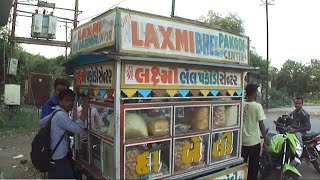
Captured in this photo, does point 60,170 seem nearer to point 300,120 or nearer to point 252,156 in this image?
point 252,156

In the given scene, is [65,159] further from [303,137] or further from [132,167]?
[303,137]

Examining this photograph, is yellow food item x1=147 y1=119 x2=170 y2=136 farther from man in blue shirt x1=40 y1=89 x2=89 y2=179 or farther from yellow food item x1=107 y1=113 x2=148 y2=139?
man in blue shirt x1=40 y1=89 x2=89 y2=179

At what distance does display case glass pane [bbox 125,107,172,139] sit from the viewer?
311cm

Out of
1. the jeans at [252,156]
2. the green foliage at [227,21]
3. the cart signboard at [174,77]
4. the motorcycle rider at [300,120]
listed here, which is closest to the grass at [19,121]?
the jeans at [252,156]

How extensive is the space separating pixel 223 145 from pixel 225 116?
371mm

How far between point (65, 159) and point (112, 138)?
728mm

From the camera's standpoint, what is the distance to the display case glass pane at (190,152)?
3498mm

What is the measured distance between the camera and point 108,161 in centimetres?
326

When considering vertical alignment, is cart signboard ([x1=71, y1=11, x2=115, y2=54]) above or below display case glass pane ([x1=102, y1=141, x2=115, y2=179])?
above

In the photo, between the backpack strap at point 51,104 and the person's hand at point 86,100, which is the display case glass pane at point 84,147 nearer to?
the person's hand at point 86,100

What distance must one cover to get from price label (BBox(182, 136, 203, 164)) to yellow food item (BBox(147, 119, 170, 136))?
1.15 feet

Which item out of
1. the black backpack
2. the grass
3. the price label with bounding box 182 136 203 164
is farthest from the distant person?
the grass

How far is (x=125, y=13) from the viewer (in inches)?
117

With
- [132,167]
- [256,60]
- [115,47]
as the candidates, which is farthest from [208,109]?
[256,60]
